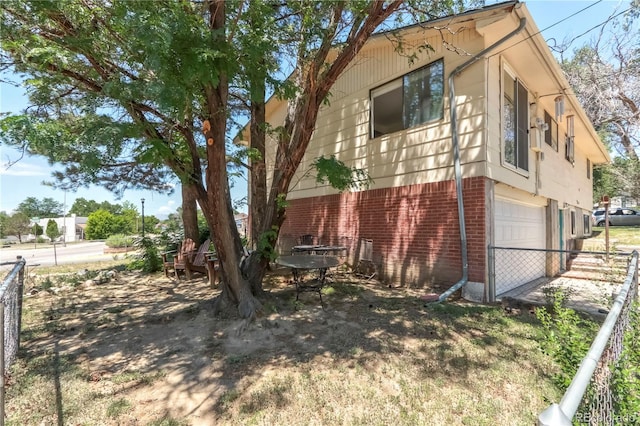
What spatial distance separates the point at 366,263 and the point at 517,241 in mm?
3641

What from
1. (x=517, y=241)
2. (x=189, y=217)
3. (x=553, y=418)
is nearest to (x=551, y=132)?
(x=517, y=241)

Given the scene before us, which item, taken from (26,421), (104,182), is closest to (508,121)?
(26,421)

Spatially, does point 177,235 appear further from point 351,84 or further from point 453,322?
point 453,322

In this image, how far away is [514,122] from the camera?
728 cm

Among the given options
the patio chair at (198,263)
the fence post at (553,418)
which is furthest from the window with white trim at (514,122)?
the patio chair at (198,263)

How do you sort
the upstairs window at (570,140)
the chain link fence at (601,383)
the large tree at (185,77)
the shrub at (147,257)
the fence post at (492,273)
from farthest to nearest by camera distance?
the upstairs window at (570,140) → the shrub at (147,257) → the fence post at (492,273) → the large tree at (185,77) → the chain link fence at (601,383)

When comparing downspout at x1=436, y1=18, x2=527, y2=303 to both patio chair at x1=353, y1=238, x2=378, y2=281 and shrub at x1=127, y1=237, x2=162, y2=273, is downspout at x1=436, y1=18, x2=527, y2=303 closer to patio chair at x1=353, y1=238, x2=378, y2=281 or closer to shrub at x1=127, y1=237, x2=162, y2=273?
patio chair at x1=353, y1=238, x2=378, y2=281

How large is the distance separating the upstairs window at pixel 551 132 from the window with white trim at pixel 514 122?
7.18 feet

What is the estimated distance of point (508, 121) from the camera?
7020 millimetres

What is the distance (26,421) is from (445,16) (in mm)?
7709

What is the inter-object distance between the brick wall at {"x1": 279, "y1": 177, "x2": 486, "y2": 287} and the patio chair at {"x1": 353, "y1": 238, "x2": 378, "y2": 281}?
0.53 feet

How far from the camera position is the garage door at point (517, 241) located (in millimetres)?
6676

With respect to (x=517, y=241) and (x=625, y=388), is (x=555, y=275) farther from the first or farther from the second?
(x=625, y=388)

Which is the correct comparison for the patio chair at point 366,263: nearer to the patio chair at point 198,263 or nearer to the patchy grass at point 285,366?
the patchy grass at point 285,366
